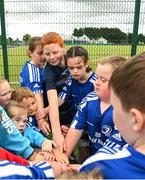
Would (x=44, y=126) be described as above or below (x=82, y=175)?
below

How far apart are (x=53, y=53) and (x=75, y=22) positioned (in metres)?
2.68

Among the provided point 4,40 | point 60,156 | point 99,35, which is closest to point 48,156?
point 60,156

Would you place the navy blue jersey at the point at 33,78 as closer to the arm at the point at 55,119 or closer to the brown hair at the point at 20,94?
the arm at the point at 55,119

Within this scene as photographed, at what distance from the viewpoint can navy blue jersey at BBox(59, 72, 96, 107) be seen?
312 cm

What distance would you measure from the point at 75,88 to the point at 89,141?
24.8 inches

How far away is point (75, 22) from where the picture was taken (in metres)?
5.79

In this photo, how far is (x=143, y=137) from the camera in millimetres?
1140

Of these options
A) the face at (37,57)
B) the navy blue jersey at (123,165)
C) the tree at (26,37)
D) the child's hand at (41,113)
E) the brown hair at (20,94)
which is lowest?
the child's hand at (41,113)

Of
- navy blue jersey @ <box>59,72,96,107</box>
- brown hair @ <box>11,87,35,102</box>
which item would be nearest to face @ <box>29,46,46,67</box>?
navy blue jersey @ <box>59,72,96,107</box>

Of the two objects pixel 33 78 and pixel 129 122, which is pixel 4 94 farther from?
pixel 129 122

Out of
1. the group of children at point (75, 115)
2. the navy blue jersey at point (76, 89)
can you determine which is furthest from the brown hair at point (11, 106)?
the navy blue jersey at point (76, 89)

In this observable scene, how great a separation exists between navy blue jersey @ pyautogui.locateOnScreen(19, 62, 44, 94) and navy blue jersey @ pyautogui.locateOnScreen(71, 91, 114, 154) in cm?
111

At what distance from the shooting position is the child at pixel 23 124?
2492 mm

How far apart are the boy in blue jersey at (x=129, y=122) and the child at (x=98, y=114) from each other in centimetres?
116
